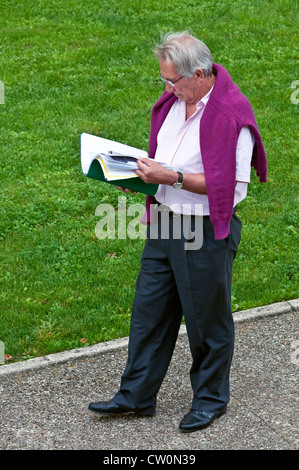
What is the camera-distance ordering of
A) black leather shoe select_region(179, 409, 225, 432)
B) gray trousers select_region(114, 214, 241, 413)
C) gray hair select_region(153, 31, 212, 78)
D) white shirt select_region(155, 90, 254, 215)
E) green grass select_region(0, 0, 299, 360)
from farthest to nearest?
1. green grass select_region(0, 0, 299, 360)
2. black leather shoe select_region(179, 409, 225, 432)
3. gray trousers select_region(114, 214, 241, 413)
4. white shirt select_region(155, 90, 254, 215)
5. gray hair select_region(153, 31, 212, 78)

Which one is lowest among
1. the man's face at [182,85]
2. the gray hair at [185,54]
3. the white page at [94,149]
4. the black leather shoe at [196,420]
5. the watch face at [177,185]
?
the black leather shoe at [196,420]

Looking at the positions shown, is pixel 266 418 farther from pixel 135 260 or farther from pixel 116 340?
pixel 135 260

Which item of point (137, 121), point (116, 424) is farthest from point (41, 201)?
point (116, 424)

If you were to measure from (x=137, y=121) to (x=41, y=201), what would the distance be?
180 cm

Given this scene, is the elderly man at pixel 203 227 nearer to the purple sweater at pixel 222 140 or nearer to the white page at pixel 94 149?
the purple sweater at pixel 222 140

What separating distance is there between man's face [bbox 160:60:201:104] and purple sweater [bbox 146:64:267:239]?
92 millimetres

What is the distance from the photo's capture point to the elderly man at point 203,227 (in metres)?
4.11

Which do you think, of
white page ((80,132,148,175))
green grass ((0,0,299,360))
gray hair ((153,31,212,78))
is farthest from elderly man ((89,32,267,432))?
green grass ((0,0,299,360))

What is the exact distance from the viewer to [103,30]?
10.7 meters

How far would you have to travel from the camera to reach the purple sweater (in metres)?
4.10

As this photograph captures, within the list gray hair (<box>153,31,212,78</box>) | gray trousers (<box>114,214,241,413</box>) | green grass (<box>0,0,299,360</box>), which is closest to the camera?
gray hair (<box>153,31,212,78</box>)

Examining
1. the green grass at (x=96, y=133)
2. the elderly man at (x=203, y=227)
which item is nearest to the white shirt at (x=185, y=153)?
the elderly man at (x=203, y=227)

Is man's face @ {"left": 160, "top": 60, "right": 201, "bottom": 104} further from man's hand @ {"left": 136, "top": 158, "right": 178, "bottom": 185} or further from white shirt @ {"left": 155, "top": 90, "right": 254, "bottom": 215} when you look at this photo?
man's hand @ {"left": 136, "top": 158, "right": 178, "bottom": 185}

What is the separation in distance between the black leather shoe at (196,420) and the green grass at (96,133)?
1.07m
